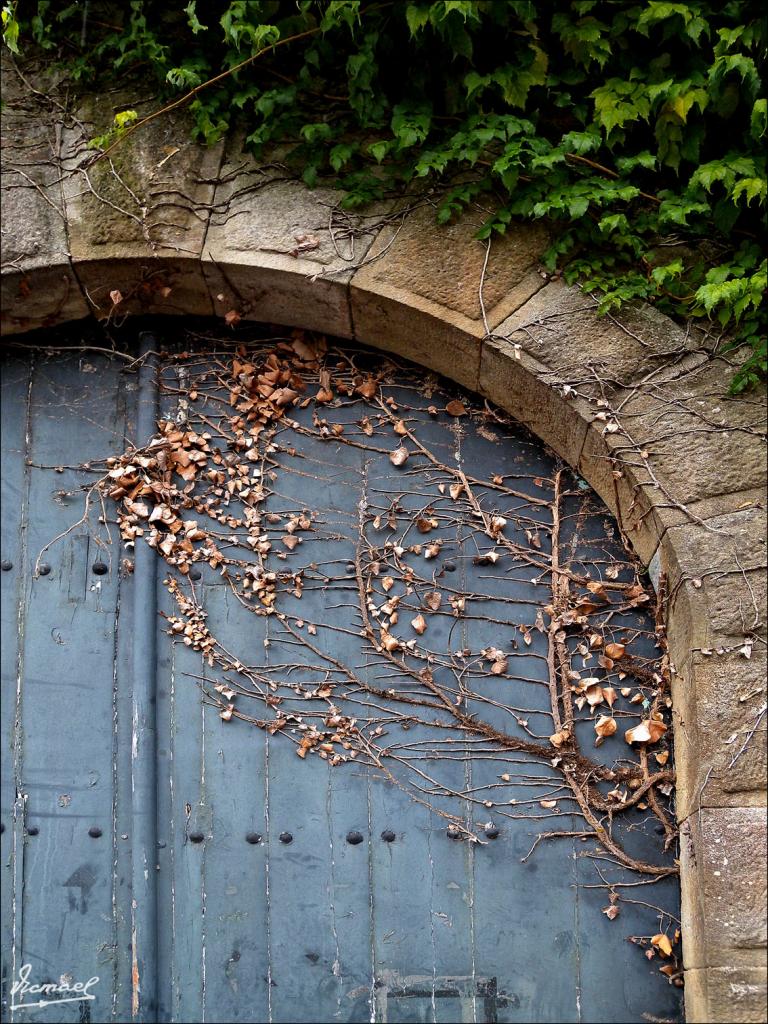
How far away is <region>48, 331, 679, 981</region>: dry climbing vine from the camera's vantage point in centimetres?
256

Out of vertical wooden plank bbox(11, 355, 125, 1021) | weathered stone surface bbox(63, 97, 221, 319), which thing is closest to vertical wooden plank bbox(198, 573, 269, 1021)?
vertical wooden plank bbox(11, 355, 125, 1021)

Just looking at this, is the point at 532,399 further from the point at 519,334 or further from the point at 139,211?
the point at 139,211

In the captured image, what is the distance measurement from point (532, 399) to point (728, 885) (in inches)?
49.7

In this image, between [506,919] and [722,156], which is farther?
[722,156]

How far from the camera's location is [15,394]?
117 inches

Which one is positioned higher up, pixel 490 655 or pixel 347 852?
pixel 490 655

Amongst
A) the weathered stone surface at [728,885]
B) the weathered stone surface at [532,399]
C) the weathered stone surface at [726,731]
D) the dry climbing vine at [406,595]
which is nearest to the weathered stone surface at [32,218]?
the dry climbing vine at [406,595]

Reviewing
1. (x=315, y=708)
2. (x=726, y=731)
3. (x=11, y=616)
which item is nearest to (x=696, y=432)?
(x=726, y=731)

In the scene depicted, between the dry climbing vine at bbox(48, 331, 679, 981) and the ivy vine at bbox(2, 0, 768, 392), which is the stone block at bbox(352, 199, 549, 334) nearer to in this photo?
the ivy vine at bbox(2, 0, 768, 392)

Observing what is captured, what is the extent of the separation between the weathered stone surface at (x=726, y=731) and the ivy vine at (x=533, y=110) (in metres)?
0.69

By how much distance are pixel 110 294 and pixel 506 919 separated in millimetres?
1957

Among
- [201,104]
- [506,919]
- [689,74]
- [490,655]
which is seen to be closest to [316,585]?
[490,655]

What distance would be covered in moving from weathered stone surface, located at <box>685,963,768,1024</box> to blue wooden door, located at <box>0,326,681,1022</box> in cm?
23

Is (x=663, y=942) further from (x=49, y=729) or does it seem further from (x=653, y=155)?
(x=653, y=155)
